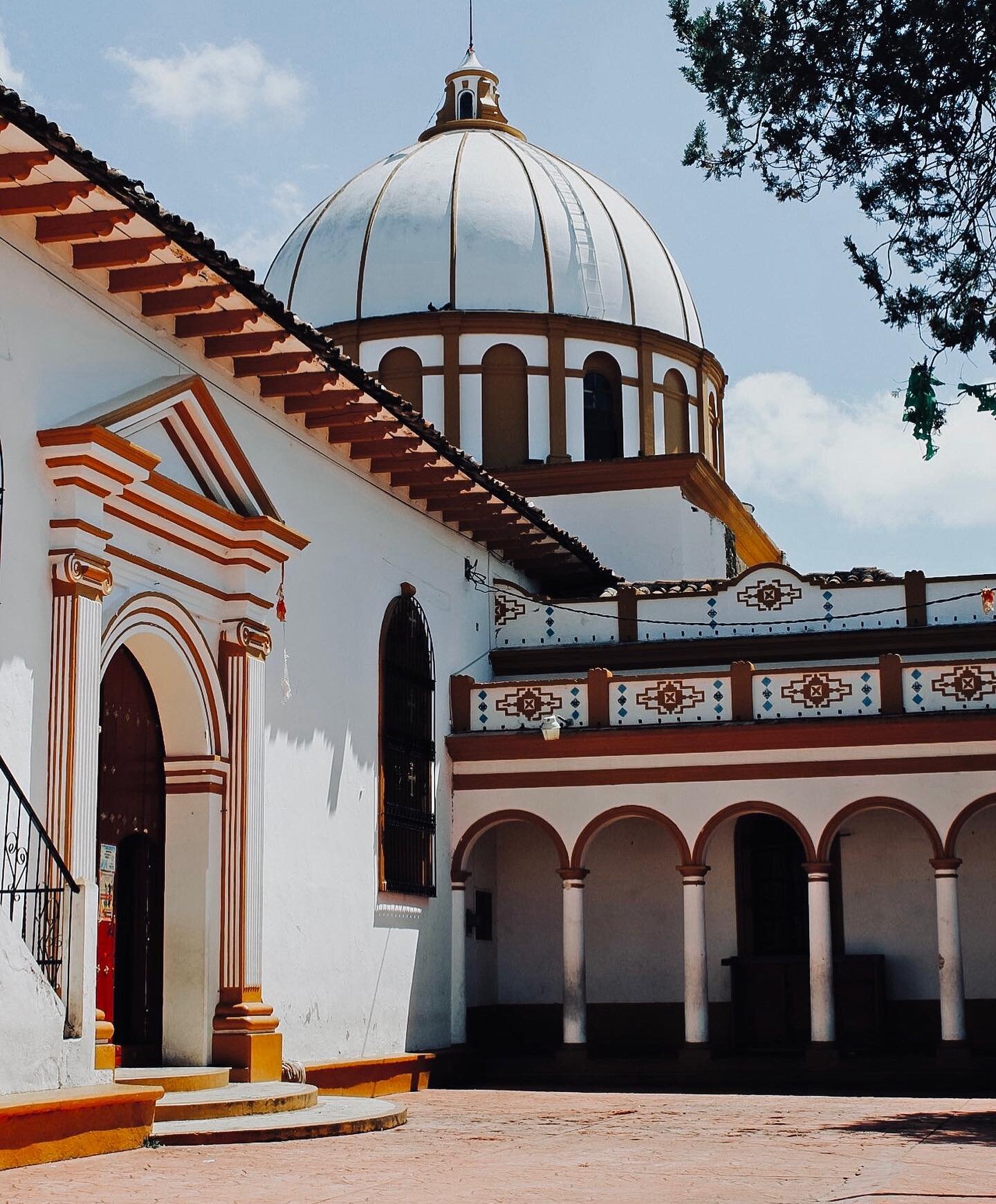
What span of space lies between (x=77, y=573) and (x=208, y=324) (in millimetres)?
2651

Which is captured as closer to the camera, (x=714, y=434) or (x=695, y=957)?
(x=695, y=957)

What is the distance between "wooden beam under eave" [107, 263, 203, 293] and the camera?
12.4 metres

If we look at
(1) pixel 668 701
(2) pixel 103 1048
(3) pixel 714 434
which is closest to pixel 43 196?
(2) pixel 103 1048

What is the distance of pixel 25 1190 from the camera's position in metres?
8.21

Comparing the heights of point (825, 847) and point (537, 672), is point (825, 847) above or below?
below

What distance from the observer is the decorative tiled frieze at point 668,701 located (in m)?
18.4

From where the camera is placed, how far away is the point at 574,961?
18391 millimetres

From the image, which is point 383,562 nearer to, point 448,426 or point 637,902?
point 637,902

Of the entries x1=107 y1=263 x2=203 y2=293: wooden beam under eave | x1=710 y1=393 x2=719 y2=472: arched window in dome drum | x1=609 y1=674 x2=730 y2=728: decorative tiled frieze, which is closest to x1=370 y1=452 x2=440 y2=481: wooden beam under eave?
x1=609 y1=674 x2=730 y2=728: decorative tiled frieze

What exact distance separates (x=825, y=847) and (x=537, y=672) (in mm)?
3995

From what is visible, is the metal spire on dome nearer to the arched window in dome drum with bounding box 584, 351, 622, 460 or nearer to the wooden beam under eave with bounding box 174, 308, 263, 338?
the arched window in dome drum with bounding box 584, 351, 622, 460

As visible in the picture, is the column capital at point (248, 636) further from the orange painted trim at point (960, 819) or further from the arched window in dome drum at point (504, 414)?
the arched window in dome drum at point (504, 414)

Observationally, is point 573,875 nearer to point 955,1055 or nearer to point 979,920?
point 955,1055

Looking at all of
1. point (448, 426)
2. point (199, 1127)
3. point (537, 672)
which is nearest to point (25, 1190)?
point (199, 1127)
